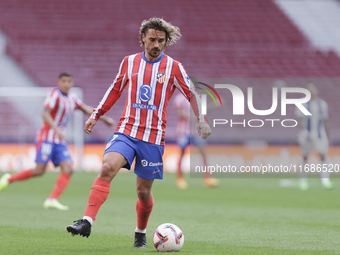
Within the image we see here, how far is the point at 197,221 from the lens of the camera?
6.77 metres

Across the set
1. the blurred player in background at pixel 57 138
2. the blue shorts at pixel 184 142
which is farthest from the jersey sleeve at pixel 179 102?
the blurred player in background at pixel 57 138

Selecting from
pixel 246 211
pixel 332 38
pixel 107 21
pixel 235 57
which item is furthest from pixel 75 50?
pixel 246 211

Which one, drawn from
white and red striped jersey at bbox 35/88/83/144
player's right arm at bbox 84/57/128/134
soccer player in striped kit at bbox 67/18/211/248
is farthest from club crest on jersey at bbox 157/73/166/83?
white and red striped jersey at bbox 35/88/83/144

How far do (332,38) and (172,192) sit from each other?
15.7 m

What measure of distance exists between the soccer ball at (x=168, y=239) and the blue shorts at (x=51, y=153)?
4.10m

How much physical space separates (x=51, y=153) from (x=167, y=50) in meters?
14.6

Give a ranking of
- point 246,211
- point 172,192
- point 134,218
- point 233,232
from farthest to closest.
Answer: point 172,192, point 246,211, point 134,218, point 233,232

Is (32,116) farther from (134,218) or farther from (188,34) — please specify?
(134,218)

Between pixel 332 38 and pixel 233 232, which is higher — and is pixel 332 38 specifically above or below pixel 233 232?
above

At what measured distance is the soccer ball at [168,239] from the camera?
4.47 meters

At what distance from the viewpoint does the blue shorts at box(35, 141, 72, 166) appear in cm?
823

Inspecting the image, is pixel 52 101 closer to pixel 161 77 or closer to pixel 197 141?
pixel 161 77

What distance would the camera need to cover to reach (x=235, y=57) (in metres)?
22.6

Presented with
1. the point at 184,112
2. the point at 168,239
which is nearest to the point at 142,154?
the point at 168,239
